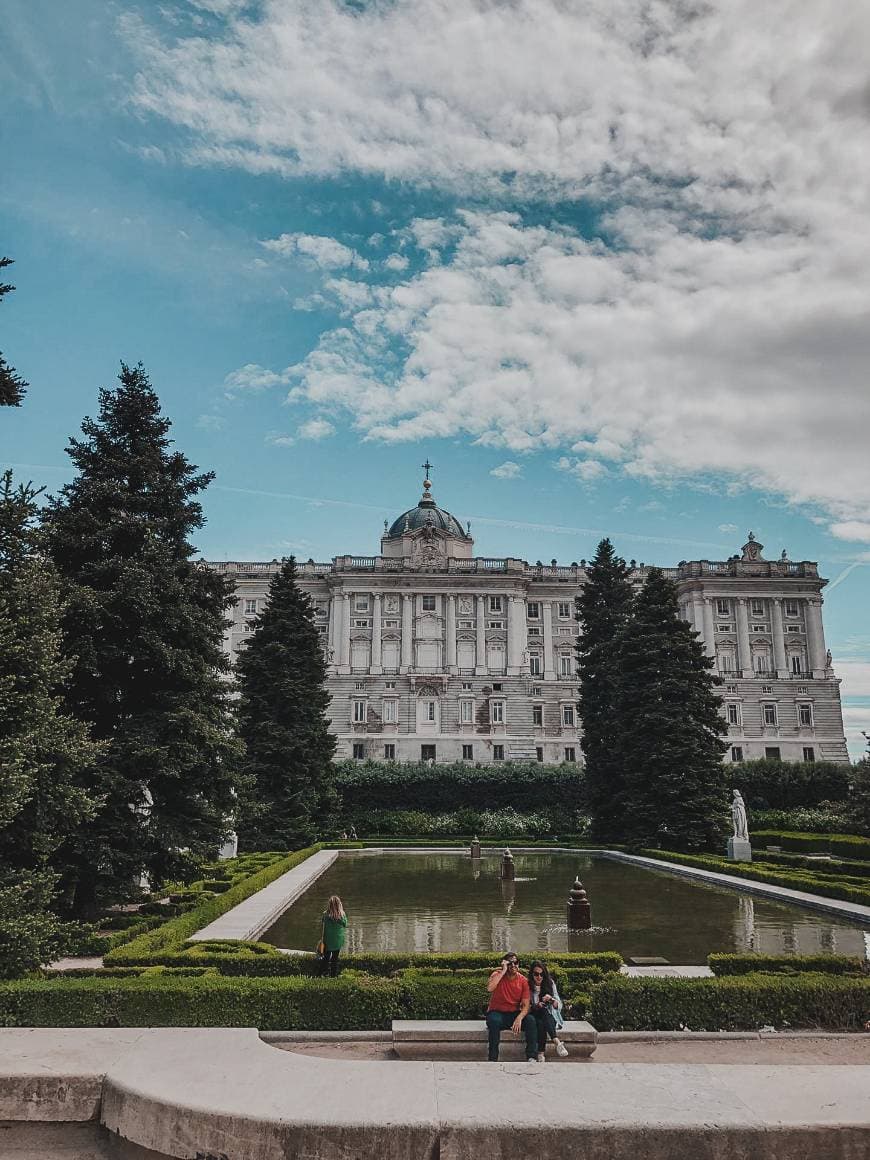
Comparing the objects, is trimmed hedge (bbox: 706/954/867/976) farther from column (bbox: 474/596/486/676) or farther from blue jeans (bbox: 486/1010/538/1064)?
column (bbox: 474/596/486/676)

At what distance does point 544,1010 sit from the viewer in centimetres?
892

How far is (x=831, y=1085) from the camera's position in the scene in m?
6.82

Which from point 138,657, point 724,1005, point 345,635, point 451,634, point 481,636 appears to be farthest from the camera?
point 481,636

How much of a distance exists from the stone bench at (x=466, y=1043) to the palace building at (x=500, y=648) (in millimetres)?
56054

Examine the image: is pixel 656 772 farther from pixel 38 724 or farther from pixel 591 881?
pixel 38 724

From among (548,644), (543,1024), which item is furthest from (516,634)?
(543,1024)

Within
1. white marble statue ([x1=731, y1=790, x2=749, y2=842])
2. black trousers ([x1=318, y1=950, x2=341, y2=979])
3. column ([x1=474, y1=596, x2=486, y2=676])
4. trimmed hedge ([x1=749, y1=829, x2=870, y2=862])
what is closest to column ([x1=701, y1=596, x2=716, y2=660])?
column ([x1=474, y1=596, x2=486, y2=676])

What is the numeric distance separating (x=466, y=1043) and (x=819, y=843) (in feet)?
89.2

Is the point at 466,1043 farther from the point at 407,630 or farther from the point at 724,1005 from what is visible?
the point at 407,630

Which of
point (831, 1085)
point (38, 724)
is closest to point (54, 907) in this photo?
point (38, 724)

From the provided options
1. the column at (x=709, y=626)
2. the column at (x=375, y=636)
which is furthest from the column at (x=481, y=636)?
the column at (x=709, y=626)

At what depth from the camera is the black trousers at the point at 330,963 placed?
11.1m

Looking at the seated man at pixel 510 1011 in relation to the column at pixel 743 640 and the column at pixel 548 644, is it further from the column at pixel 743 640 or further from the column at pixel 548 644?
the column at pixel 743 640

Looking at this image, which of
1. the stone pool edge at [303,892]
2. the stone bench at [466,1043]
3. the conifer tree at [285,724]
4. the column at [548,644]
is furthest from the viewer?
the column at [548,644]
